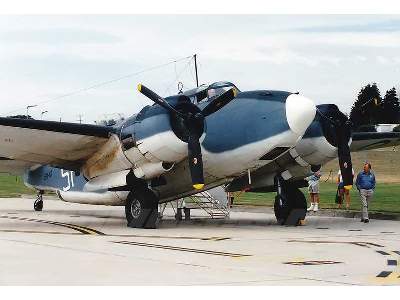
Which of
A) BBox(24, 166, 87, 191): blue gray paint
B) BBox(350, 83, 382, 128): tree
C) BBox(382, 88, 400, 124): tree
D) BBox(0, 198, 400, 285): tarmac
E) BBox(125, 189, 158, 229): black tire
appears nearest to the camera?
BBox(0, 198, 400, 285): tarmac

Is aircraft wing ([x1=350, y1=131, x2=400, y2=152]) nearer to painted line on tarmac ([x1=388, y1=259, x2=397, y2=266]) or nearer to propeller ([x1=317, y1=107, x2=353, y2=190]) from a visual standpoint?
propeller ([x1=317, y1=107, x2=353, y2=190])

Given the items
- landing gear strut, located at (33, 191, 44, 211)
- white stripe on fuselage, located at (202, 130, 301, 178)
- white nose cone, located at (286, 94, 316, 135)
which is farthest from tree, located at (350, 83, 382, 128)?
landing gear strut, located at (33, 191, 44, 211)

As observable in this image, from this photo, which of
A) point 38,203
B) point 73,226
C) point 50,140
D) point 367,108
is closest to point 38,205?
point 38,203

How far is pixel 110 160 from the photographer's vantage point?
21.4m

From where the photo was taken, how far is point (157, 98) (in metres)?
18.8

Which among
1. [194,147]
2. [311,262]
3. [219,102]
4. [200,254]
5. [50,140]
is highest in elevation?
[219,102]

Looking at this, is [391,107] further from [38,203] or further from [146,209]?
[38,203]

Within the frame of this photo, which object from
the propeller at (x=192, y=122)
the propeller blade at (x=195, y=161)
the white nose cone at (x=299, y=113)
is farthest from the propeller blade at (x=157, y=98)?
the white nose cone at (x=299, y=113)

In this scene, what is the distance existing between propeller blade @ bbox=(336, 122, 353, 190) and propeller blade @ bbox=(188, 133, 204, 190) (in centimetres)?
459

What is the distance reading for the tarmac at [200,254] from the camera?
1070 cm

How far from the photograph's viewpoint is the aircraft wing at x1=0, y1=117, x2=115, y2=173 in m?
20.0

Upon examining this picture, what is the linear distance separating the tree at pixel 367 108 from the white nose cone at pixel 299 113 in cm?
267

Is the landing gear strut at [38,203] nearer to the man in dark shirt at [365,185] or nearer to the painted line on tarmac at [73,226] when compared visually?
the painted line on tarmac at [73,226]

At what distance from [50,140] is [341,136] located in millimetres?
8219
